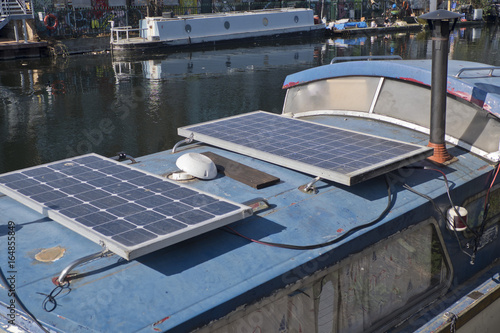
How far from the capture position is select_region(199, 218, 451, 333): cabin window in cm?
399

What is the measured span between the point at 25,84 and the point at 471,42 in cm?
3524

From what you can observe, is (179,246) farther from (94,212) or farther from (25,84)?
(25,84)

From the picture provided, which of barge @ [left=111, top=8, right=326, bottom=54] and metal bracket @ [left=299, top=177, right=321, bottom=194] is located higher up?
barge @ [left=111, top=8, right=326, bottom=54]

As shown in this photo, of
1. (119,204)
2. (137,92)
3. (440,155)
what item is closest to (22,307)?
(119,204)

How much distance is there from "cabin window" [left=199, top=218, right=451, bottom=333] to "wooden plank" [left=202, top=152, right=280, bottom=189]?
4.04 ft

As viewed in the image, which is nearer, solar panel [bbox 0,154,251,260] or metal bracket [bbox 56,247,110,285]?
metal bracket [bbox 56,247,110,285]

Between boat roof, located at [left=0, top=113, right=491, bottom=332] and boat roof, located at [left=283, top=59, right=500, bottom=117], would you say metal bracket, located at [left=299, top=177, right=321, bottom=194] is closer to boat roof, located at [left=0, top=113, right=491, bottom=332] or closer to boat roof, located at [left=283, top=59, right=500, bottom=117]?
boat roof, located at [left=0, top=113, right=491, bottom=332]

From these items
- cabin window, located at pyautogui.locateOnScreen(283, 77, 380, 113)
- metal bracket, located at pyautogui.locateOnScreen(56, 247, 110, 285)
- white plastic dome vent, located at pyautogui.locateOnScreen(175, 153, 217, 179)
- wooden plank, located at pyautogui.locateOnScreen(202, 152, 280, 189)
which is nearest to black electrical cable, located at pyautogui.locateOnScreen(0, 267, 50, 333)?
metal bracket, located at pyautogui.locateOnScreen(56, 247, 110, 285)

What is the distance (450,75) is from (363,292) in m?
→ 3.51

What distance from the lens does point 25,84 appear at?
29922 mm

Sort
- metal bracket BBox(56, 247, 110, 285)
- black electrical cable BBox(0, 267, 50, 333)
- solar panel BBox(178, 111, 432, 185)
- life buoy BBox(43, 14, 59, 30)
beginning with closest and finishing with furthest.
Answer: black electrical cable BBox(0, 267, 50, 333) → metal bracket BBox(56, 247, 110, 285) → solar panel BBox(178, 111, 432, 185) → life buoy BBox(43, 14, 59, 30)

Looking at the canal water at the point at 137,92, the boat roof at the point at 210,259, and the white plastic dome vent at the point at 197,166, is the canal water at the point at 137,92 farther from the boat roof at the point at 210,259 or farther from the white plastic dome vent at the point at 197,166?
the boat roof at the point at 210,259

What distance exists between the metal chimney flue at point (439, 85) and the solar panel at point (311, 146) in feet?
1.85

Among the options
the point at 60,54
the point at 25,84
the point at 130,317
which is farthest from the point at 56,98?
the point at 130,317
